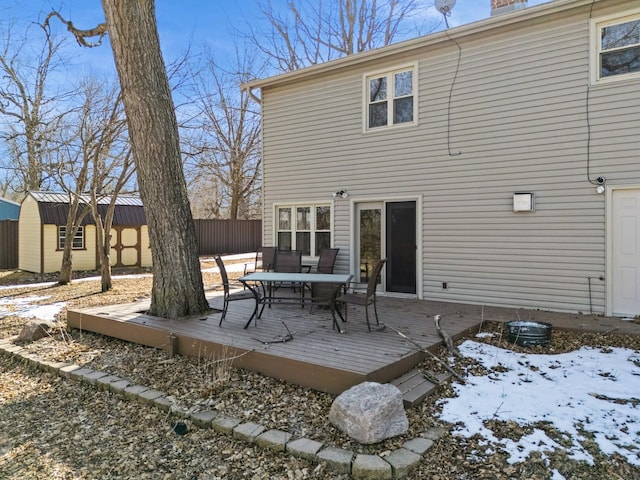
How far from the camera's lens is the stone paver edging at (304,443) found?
2.60 m

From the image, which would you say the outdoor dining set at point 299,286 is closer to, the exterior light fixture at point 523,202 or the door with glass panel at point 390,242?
the door with glass panel at point 390,242

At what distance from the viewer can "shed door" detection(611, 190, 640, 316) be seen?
18.7ft

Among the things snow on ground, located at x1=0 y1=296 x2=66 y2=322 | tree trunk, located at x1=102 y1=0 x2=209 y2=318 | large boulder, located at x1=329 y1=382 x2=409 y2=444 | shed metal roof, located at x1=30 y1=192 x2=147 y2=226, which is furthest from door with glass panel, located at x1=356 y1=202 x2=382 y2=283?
shed metal roof, located at x1=30 y1=192 x2=147 y2=226

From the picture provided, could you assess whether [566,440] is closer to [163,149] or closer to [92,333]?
[163,149]

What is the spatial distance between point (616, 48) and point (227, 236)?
17534mm

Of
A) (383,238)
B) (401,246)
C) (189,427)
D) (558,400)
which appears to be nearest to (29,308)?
(189,427)

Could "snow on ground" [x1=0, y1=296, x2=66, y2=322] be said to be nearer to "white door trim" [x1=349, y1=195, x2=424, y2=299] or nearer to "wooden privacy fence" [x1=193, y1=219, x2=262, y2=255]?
"white door trim" [x1=349, y1=195, x2=424, y2=299]

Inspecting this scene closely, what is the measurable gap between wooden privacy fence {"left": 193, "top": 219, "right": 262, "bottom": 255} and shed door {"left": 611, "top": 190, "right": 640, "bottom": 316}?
16.3 m

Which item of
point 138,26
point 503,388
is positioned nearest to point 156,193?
point 138,26

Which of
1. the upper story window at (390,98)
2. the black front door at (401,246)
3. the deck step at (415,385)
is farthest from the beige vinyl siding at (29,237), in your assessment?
the deck step at (415,385)

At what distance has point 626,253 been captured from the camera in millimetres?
5770

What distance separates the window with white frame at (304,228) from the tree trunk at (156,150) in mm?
3327

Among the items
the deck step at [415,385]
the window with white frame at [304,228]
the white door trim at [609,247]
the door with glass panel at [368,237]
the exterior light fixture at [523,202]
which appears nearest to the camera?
the deck step at [415,385]

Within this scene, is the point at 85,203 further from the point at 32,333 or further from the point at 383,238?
the point at 383,238
